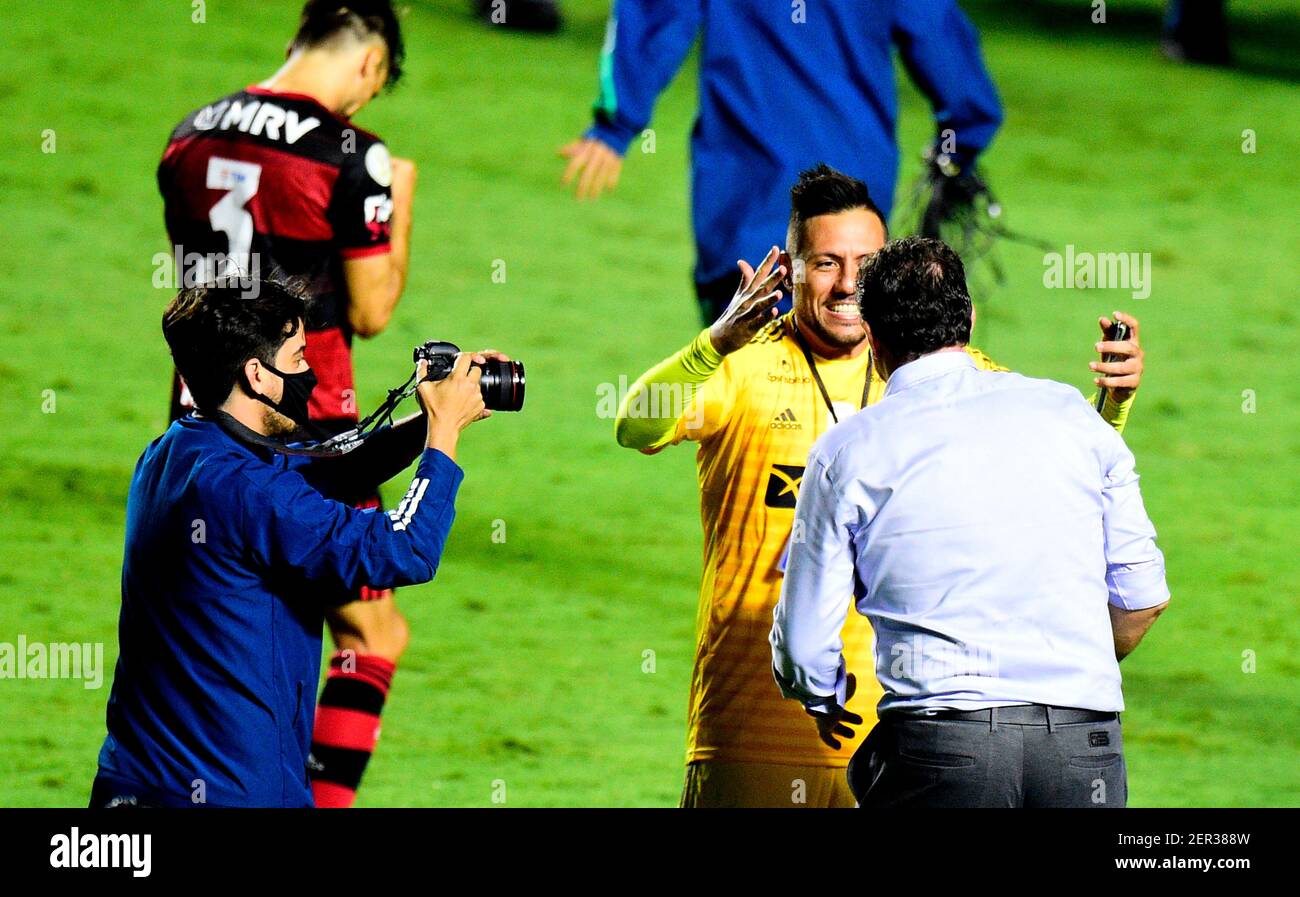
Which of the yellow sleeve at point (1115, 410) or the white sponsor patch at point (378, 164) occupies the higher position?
the white sponsor patch at point (378, 164)

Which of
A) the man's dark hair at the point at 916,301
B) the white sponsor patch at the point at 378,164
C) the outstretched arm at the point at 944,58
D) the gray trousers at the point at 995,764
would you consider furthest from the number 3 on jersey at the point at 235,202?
the gray trousers at the point at 995,764

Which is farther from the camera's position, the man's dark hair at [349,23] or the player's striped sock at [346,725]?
the man's dark hair at [349,23]

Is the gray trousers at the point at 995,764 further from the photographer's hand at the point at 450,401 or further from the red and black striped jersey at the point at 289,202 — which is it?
the red and black striped jersey at the point at 289,202

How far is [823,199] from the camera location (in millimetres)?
4000

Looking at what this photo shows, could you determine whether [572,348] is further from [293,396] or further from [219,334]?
[219,334]

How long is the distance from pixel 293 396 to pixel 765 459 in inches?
38.1

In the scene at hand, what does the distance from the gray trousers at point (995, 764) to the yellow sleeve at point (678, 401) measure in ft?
3.05

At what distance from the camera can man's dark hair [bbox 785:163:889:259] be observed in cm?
399

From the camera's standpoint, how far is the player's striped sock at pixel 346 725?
196 inches

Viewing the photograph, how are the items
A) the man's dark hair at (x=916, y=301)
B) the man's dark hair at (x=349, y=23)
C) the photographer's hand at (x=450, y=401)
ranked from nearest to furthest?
the man's dark hair at (x=916, y=301), the photographer's hand at (x=450, y=401), the man's dark hair at (x=349, y=23)

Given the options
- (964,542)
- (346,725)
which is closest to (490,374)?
(964,542)
